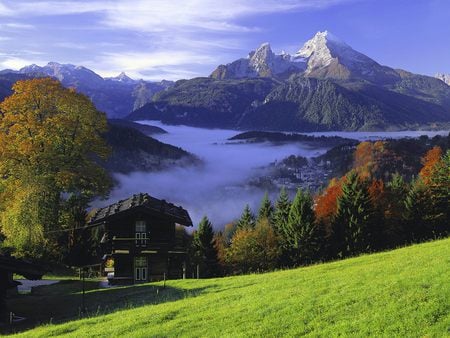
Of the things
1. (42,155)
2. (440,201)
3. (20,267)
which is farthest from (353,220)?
(20,267)

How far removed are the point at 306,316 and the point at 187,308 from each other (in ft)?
22.1

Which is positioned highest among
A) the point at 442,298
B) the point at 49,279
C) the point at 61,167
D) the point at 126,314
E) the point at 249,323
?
the point at 61,167

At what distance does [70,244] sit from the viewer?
197 feet

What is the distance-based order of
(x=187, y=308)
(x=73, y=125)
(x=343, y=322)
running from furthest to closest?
(x=73, y=125)
(x=187, y=308)
(x=343, y=322)

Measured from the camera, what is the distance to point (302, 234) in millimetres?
66312

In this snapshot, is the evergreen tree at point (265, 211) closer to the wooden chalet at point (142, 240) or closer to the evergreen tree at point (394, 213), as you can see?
the evergreen tree at point (394, 213)

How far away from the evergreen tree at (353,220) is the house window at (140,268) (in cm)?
2922

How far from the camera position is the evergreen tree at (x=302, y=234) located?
66188mm

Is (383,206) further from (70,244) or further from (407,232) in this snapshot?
(70,244)

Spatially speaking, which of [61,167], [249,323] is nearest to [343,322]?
[249,323]

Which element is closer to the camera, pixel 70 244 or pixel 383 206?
pixel 70 244

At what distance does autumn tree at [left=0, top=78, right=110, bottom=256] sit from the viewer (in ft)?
153

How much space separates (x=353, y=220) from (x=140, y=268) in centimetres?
3166

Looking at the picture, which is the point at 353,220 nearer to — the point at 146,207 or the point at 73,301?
the point at 146,207
